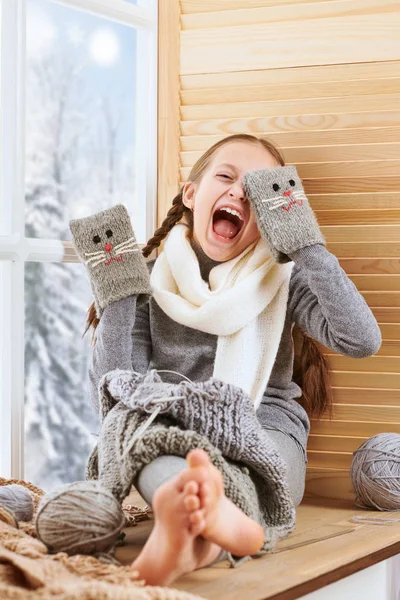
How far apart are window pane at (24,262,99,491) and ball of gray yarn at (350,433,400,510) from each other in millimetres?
565

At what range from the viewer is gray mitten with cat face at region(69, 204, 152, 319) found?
1617mm

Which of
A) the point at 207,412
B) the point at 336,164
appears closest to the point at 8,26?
the point at 336,164

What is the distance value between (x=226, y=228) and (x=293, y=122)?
0.32 m

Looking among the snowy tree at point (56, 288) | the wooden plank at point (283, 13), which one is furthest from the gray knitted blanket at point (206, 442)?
the wooden plank at point (283, 13)

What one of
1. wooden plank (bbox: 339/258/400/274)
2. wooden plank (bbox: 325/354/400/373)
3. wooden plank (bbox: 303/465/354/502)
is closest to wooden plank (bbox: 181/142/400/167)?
wooden plank (bbox: 339/258/400/274)

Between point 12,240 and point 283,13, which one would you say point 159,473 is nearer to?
point 12,240

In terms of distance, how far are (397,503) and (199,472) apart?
68 cm

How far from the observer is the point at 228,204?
1.70 meters

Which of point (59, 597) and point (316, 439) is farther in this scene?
point (316, 439)

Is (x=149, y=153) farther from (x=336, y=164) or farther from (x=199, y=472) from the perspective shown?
(x=199, y=472)

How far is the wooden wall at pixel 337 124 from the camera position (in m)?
1.83

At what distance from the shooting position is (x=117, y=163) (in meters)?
2.00

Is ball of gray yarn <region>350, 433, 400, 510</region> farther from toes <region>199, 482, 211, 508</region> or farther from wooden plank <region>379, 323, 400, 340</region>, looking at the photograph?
toes <region>199, 482, 211, 508</region>

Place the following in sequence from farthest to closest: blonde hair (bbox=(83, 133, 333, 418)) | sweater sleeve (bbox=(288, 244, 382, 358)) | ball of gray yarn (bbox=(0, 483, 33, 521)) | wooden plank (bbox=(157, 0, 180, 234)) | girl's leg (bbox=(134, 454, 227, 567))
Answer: wooden plank (bbox=(157, 0, 180, 234)) < blonde hair (bbox=(83, 133, 333, 418)) < sweater sleeve (bbox=(288, 244, 382, 358)) < ball of gray yarn (bbox=(0, 483, 33, 521)) < girl's leg (bbox=(134, 454, 227, 567))
